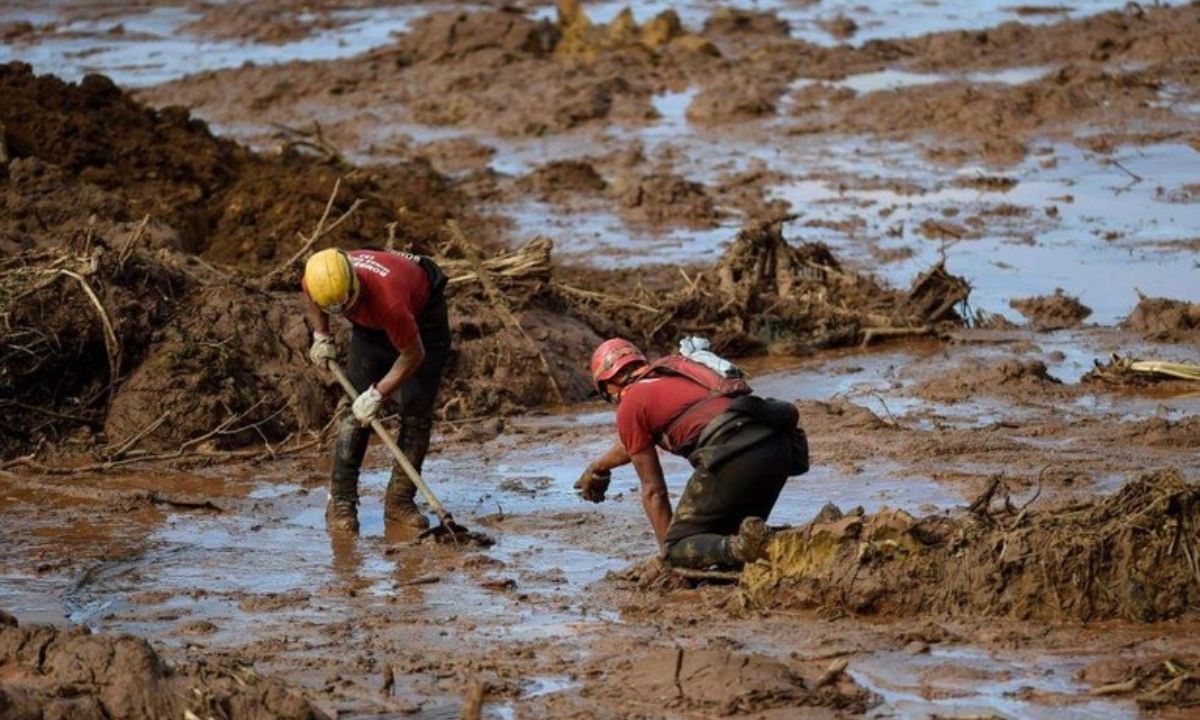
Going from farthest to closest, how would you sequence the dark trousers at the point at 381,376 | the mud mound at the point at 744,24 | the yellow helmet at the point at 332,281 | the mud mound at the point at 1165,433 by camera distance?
the mud mound at the point at 744,24 < the mud mound at the point at 1165,433 < the dark trousers at the point at 381,376 < the yellow helmet at the point at 332,281

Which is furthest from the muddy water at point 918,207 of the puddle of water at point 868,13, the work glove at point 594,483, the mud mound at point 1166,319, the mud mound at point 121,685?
the mud mound at point 121,685

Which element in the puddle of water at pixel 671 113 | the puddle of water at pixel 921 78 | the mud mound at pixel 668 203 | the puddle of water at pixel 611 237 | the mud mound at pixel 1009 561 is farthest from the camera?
the puddle of water at pixel 921 78

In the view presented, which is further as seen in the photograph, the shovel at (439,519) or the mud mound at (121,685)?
the shovel at (439,519)

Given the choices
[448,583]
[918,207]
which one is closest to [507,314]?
[448,583]

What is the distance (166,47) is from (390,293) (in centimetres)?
2056

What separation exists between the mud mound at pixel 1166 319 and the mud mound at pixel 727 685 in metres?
7.01

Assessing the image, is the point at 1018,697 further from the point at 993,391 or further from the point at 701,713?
the point at 993,391

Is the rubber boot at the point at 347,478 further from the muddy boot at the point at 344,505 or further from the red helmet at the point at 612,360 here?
the red helmet at the point at 612,360

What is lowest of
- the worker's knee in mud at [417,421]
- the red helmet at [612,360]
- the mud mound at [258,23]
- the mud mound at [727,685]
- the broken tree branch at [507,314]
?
the mud mound at [258,23]

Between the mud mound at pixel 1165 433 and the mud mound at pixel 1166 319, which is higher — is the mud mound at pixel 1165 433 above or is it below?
above

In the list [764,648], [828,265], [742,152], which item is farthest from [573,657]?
[742,152]

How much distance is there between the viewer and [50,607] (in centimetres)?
828

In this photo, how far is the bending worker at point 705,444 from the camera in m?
7.82

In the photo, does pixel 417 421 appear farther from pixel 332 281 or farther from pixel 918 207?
pixel 918 207
